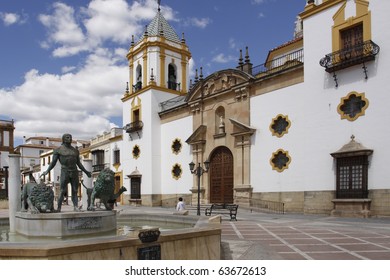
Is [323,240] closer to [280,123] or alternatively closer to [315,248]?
[315,248]

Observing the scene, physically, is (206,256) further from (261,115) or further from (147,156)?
(147,156)

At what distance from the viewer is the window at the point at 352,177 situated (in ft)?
50.9

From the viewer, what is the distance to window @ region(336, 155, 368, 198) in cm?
1552

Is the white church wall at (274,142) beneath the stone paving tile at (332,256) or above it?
above

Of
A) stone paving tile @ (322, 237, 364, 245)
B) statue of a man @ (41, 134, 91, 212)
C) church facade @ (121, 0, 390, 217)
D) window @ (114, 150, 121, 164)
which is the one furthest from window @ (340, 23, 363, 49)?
window @ (114, 150, 121, 164)

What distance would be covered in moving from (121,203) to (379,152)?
22388mm

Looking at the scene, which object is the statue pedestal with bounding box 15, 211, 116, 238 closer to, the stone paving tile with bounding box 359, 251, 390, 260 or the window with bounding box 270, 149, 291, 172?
the stone paving tile with bounding box 359, 251, 390, 260

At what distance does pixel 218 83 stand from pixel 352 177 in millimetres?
11099

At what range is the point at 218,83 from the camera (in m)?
24.2

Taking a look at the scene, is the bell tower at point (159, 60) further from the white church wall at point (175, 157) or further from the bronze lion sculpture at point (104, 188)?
the bronze lion sculpture at point (104, 188)

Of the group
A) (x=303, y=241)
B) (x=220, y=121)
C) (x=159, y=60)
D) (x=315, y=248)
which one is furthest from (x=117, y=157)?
(x=315, y=248)

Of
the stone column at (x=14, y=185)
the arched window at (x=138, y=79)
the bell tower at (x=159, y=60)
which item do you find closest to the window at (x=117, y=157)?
the bell tower at (x=159, y=60)

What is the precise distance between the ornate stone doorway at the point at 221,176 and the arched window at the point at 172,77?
8961 mm

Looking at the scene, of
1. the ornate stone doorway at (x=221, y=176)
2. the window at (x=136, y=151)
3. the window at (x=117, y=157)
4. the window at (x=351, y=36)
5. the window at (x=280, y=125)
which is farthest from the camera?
the window at (x=117, y=157)
